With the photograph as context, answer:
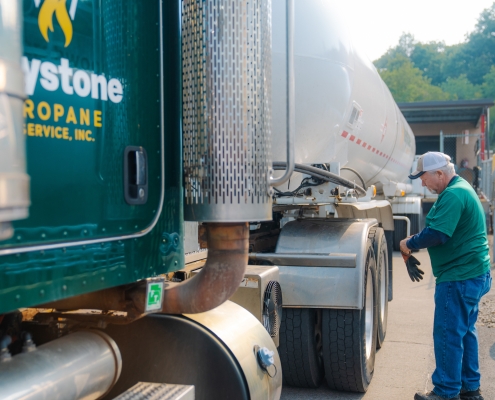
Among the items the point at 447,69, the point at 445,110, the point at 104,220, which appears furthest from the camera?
the point at 447,69

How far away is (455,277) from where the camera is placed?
4113 millimetres

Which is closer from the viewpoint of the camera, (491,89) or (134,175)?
(134,175)

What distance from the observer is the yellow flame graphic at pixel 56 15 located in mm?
1570

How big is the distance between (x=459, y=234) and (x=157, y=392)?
271cm

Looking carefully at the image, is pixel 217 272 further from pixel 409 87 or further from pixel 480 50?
pixel 480 50

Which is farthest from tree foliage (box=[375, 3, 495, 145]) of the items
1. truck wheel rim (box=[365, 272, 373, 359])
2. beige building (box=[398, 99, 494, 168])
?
truck wheel rim (box=[365, 272, 373, 359])

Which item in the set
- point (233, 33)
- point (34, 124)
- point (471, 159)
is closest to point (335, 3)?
point (233, 33)

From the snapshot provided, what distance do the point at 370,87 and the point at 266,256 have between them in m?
2.19

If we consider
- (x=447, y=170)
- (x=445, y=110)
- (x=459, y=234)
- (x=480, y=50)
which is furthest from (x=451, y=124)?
(x=480, y=50)

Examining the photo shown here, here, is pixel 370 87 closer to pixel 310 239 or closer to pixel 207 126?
pixel 310 239

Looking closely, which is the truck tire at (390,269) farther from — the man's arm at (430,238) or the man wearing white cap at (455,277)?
the man's arm at (430,238)

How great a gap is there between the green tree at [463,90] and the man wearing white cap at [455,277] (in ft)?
232

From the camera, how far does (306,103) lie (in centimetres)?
446

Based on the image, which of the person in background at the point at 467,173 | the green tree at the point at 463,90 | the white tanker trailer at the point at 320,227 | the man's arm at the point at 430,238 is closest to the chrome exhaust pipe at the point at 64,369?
the white tanker trailer at the point at 320,227
